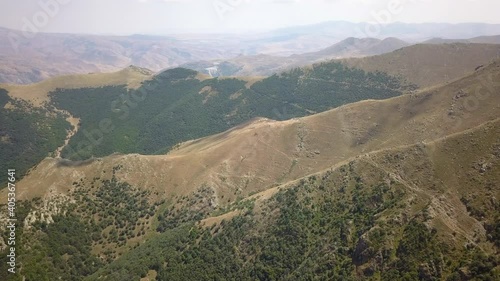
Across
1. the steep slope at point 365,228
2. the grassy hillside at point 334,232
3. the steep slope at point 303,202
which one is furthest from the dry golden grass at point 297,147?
the steep slope at point 365,228

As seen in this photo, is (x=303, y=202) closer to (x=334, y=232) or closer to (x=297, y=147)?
(x=334, y=232)

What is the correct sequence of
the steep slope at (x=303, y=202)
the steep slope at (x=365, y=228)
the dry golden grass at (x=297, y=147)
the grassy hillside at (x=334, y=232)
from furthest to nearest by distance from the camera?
the dry golden grass at (x=297, y=147) < the steep slope at (x=303, y=202) < the grassy hillside at (x=334, y=232) < the steep slope at (x=365, y=228)

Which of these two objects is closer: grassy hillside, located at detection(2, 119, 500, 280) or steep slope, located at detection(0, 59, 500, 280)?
grassy hillside, located at detection(2, 119, 500, 280)

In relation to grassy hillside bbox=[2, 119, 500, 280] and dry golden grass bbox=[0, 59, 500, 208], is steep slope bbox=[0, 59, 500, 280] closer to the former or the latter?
grassy hillside bbox=[2, 119, 500, 280]

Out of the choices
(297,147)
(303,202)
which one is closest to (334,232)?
(303,202)

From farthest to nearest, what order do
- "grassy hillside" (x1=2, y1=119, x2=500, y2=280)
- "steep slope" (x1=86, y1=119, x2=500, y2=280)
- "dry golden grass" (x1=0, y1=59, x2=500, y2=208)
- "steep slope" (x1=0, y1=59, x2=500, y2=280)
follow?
"dry golden grass" (x1=0, y1=59, x2=500, y2=208), "steep slope" (x1=0, y1=59, x2=500, y2=280), "grassy hillside" (x1=2, y1=119, x2=500, y2=280), "steep slope" (x1=86, y1=119, x2=500, y2=280)

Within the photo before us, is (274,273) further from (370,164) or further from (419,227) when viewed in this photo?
(370,164)

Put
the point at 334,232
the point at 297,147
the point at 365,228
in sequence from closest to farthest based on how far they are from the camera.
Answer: the point at 365,228 → the point at 334,232 → the point at 297,147

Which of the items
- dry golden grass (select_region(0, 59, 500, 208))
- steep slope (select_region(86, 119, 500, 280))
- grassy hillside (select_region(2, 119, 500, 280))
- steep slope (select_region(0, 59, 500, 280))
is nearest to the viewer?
steep slope (select_region(86, 119, 500, 280))

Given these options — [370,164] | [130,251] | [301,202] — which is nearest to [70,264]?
[130,251]

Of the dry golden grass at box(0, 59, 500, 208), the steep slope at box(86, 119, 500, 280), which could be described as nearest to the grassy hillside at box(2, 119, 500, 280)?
the steep slope at box(86, 119, 500, 280)

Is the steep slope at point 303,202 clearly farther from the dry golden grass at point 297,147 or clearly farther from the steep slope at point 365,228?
the dry golden grass at point 297,147
